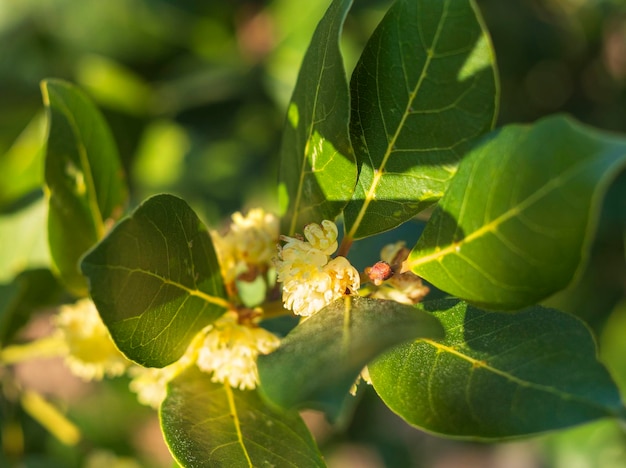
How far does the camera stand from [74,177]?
133 centimetres

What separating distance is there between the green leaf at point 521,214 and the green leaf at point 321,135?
0.15m

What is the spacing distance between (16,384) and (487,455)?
13.1 ft

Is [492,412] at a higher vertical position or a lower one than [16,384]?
higher

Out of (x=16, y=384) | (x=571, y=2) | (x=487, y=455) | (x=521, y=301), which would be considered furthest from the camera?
(x=487, y=455)

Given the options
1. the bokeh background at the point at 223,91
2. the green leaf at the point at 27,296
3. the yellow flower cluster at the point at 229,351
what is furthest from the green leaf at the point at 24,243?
the yellow flower cluster at the point at 229,351

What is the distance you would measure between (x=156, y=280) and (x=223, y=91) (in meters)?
1.84

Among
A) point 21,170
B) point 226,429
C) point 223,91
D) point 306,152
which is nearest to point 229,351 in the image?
point 226,429

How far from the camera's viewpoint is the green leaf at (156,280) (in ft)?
2.88

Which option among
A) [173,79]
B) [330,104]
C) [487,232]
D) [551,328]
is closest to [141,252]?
[330,104]

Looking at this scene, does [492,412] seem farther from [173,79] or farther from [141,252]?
[173,79]

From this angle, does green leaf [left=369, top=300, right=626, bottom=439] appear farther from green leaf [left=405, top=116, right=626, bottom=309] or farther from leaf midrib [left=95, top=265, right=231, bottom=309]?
leaf midrib [left=95, top=265, right=231, bottom=309]

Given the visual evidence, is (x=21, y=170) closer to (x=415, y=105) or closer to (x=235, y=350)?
(x=235, y=350)

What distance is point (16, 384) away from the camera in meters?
1.78

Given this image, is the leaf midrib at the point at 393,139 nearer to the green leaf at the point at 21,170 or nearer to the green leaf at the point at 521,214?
the green leaf at the point at 521,214
